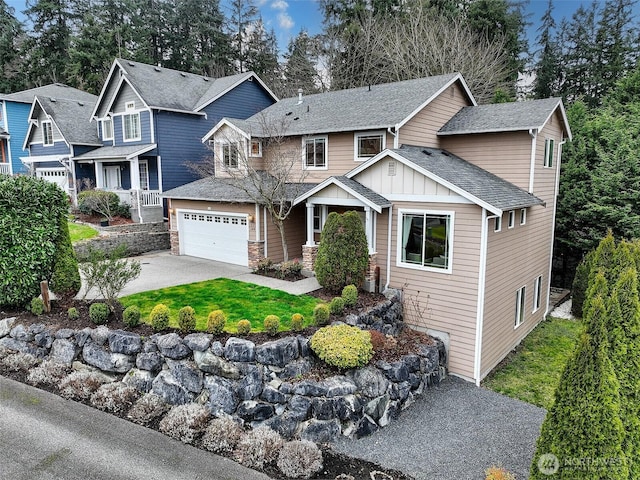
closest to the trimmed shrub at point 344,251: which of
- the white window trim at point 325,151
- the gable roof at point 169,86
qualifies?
the white window trim at point 325,151

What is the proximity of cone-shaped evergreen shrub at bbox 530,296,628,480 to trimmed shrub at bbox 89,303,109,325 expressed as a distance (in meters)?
9.51

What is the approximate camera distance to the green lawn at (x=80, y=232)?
19.0m

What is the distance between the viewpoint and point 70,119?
26469mm

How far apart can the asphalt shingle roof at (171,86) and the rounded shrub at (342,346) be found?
17.3 m

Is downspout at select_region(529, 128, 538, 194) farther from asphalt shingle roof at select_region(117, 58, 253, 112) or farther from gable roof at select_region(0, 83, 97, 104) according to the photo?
gable roof at select_region(0, 83, 97, 104)

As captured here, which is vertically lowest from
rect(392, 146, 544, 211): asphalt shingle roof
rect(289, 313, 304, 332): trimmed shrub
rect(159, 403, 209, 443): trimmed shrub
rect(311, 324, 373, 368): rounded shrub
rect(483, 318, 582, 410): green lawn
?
rect(483, 318, 582, 410): green lawn

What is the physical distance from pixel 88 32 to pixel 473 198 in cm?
3915

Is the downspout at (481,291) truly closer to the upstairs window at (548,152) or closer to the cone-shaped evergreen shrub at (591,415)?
the upstairs window at (548,152)

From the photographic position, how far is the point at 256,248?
53.8 ft

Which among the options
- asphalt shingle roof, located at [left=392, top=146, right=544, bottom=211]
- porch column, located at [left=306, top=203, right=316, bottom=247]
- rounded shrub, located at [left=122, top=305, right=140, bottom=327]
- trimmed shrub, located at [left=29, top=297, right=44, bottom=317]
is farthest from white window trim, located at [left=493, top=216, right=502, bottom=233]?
trimmed shrub, located at [left=29, top=297, right=44, bottom=317]

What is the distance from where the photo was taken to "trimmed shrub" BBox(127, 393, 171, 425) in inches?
325

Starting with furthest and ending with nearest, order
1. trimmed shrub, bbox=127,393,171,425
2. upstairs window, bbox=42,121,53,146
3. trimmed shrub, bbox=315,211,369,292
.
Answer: upstairs window, bbox=42,121,53,146 < trimmed shrub, bbox=315,211,369,292 < trimmed shrub, bbox=127,393,171,425

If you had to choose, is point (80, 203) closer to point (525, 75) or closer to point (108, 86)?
point (108, 86)

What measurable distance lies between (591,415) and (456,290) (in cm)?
684
